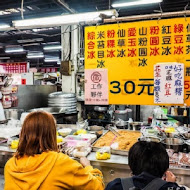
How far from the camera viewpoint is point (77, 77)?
7.92 metres

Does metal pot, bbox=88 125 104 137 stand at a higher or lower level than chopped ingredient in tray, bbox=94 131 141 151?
higher

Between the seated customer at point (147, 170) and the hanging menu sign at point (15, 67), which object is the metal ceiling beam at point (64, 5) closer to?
the seated customer at point (147, 170)

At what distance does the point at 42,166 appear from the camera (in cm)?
193

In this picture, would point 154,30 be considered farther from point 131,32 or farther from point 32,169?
point 32,169

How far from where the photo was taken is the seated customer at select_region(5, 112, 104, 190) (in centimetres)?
190

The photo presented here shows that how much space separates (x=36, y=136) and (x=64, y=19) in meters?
2.44

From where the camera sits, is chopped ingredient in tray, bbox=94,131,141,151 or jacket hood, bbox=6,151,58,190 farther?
chopped ingredient in tray, bbox=94,131,141,151

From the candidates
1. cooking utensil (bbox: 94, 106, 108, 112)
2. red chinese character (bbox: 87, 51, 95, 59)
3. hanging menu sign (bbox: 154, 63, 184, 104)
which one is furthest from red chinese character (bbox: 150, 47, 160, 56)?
cooking utensil (bbox: 94, 106, 108, 112)

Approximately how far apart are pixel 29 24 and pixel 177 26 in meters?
2.68

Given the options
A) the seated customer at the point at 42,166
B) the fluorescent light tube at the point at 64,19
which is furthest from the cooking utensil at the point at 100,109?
the seated customer at the point at 42,166

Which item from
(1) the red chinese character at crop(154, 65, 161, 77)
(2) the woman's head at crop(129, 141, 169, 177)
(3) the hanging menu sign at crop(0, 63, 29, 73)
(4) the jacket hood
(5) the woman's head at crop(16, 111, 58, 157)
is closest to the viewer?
(2) the woman's head at crop(129, 141, 169, 177)

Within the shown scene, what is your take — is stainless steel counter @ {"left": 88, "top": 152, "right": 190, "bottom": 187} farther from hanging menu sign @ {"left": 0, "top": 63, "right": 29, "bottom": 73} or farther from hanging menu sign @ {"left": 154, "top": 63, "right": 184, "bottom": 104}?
hanging menu sign @ {"left": 0, "top": 63, "right": 29, "bottom": 73}

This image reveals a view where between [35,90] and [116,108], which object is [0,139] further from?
[116,108]

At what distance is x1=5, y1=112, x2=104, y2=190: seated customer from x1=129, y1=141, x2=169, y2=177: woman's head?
0.59m
